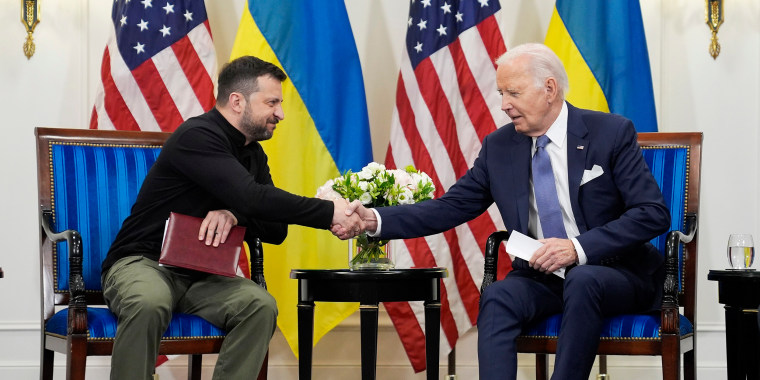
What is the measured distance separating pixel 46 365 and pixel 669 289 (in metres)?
2.29

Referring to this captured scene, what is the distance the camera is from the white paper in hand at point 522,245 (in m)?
3.03

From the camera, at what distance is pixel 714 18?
4660 millimetres

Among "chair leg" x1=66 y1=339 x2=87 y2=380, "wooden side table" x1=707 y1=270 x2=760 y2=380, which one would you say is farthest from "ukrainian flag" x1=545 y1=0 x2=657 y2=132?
"chair leg" x1=66 y1=339 x2=87 y2=380

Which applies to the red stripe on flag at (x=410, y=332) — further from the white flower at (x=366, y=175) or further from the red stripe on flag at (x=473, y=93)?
the white flower at (x=366, y=175)

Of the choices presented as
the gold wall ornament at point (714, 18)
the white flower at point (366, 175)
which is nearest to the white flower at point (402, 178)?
the white flower at point (366, 175)

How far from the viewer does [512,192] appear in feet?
10.6

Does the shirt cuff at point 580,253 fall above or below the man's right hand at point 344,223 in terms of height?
below

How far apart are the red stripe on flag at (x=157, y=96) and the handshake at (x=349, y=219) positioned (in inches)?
53.2

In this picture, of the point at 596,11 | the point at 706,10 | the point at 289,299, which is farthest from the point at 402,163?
the point at 706,10

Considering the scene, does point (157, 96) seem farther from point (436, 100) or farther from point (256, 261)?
point (436, 100)

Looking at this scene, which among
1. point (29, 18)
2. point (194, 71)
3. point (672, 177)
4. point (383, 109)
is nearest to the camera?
point (672, 177)

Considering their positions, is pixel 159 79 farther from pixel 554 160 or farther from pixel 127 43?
pixel 554 160

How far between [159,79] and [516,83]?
1.93 meters

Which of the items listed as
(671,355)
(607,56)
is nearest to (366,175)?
(671,355)
